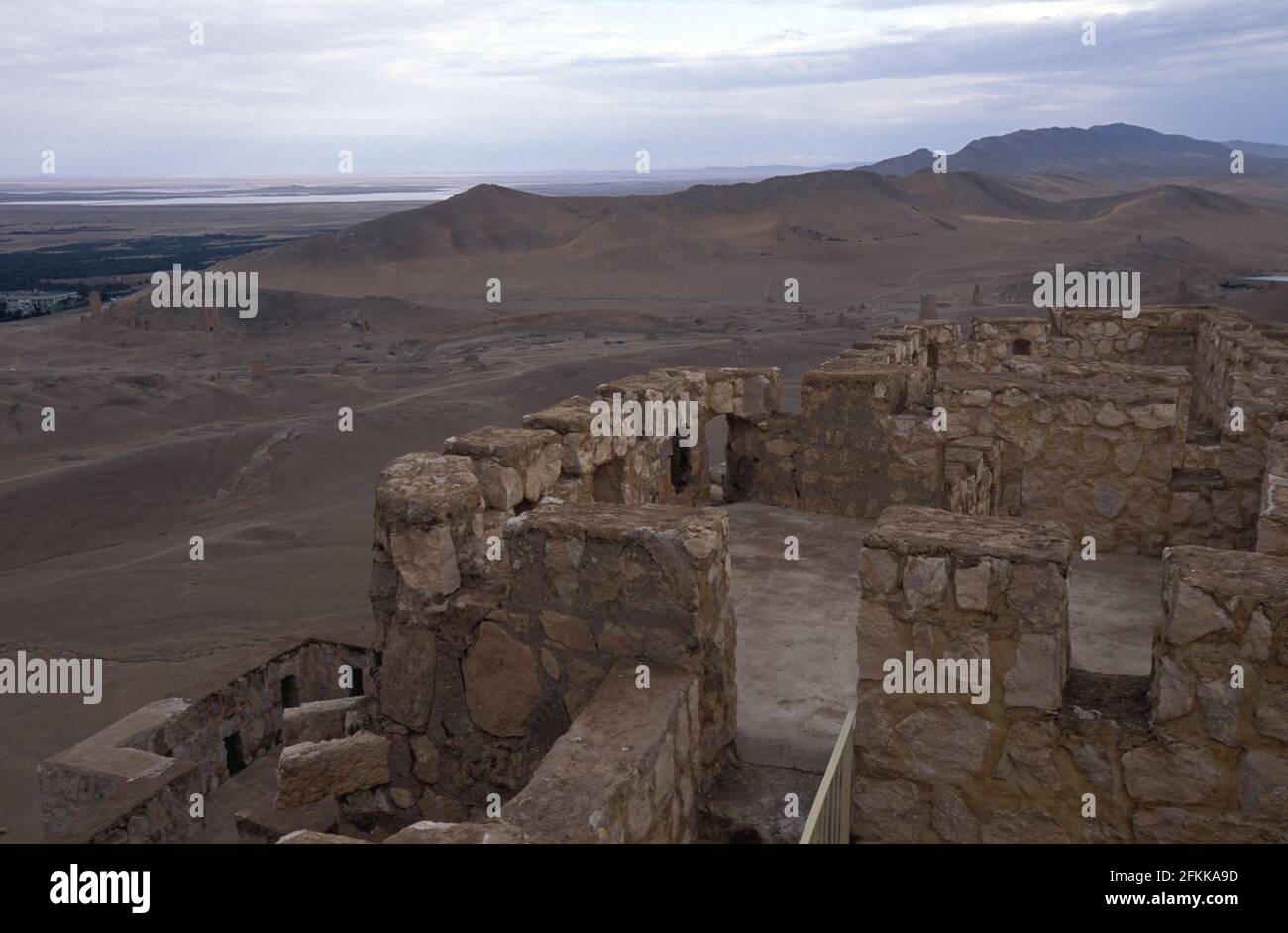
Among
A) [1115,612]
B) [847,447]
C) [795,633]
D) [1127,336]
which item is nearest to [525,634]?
[795,633]

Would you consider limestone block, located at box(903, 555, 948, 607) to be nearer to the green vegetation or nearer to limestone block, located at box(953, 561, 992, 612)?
limestone block, located at box(953, 561, 992, 612)

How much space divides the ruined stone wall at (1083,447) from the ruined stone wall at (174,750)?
16.7 feet

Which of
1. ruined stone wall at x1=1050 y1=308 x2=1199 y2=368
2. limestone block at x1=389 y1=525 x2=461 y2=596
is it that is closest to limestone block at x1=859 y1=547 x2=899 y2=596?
limestone block at x1=389 y1=525 x2=461 y2=596

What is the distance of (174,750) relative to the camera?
7219 millimetres

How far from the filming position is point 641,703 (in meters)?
3.69

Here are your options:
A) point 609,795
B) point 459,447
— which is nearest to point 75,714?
point 459,447

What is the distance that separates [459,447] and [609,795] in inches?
107

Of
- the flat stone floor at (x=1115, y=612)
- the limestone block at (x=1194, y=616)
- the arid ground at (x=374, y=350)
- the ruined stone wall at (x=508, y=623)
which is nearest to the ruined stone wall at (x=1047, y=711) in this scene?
the limestone block at (x=1194, y=616)

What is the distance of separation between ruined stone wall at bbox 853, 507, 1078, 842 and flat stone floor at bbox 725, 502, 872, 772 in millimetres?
424

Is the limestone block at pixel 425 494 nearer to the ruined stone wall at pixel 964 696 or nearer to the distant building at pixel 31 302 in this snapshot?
the ruined stone wall at pixel 964 696

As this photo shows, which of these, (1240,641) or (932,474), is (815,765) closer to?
(1240,641)

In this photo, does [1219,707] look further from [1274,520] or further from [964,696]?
[1274,520]

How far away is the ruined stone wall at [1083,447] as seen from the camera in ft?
21.1

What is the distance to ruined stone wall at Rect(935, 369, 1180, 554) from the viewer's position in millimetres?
6445
